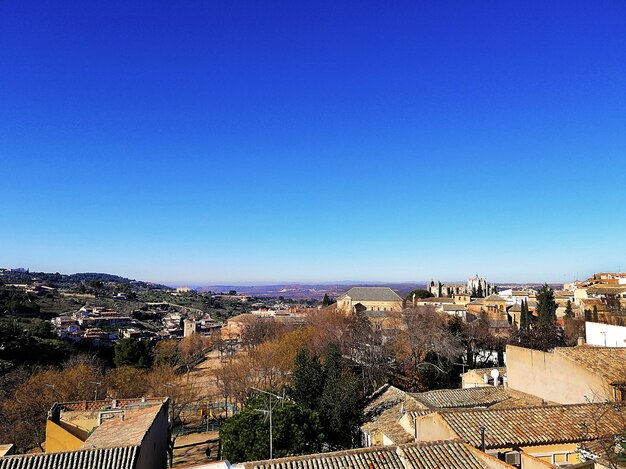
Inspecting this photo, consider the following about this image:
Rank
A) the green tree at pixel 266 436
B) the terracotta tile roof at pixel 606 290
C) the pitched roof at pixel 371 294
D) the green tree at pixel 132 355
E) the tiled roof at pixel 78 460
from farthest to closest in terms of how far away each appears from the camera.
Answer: the pitched roof at pixel 371 294, the terracotta tile roof at pixel 606 290, the green tree at pixel 132 355, the green tree at pixel 266 436, the tiled roof at pixel 78 460

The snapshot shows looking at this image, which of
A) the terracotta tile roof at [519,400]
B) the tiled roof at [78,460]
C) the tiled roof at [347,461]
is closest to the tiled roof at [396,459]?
the tiled roof at [347,461]

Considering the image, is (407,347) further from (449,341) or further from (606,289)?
(606,289)

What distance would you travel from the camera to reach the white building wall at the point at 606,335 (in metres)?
19.4

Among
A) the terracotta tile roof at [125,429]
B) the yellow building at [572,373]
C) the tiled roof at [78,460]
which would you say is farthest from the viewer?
the yellow building at [572,373]

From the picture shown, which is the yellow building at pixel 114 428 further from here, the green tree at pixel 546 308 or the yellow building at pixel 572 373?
the green tree at pixel 546 308

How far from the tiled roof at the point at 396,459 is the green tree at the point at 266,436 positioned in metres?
5.65

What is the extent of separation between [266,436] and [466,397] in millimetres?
8795

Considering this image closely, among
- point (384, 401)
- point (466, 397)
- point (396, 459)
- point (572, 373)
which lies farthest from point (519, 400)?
point (396, 459)

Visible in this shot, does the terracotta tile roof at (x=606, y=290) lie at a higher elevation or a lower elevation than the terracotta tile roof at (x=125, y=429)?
higher

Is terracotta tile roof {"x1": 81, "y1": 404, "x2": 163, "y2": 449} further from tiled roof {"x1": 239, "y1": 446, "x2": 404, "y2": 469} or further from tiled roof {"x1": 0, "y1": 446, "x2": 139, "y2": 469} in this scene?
tiled roof {"x1": 239, "y1": 446, "x2": 404, "y2": 469}

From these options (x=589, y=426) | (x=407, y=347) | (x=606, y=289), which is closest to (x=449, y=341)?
(x=407, y=347)

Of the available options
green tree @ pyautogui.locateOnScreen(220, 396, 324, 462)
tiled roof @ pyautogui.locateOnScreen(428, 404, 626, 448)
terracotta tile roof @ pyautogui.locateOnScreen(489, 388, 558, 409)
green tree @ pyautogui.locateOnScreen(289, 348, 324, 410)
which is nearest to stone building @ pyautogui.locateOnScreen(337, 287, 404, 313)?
green tree @ pyautogui.locateOnScreen(289, 348, 324, 410)

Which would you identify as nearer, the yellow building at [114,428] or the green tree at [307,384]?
the yellow building at [114,428]

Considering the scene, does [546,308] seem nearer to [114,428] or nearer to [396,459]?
[396,459]
